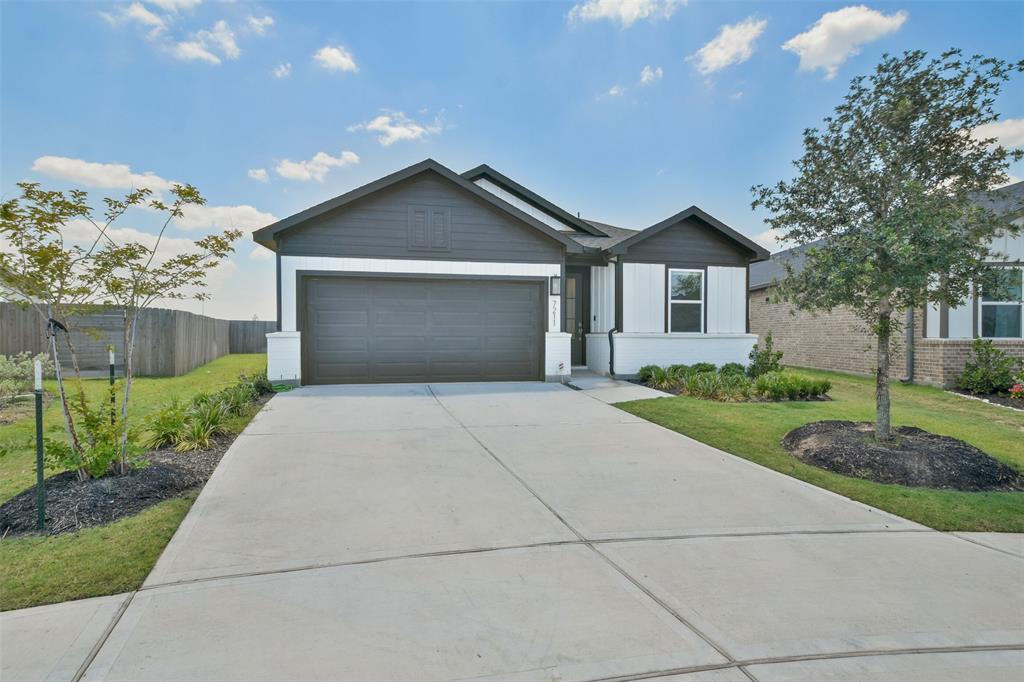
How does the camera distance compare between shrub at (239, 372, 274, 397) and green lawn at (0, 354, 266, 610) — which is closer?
green lawn at (0, 354, 266, 610)

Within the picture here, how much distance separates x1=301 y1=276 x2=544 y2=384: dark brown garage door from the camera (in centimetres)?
1101

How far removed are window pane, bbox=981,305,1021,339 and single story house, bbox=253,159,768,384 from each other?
16.9 ft

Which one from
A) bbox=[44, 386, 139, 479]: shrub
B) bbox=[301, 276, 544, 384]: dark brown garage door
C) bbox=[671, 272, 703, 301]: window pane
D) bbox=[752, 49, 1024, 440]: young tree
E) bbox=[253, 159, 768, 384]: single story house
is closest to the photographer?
bbox=[44, 386, 139, 479]: shrub

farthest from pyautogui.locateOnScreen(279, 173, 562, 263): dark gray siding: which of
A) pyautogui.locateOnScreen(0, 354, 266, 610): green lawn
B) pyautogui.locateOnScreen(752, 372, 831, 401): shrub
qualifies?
pyautogui.locateOnScreen(0, 354, 266, 610): green lawn

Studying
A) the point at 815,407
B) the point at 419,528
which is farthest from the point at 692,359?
the point at 419,528

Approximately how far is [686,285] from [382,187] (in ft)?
24.8

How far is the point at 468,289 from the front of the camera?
11648mm

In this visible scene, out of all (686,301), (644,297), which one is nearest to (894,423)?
(686,301)

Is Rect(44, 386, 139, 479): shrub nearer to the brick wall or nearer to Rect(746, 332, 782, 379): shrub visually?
the brick wall

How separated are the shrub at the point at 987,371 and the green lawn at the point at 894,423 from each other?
62 centimetres

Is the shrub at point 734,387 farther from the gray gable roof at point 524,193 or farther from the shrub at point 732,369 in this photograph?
the gray gable roof at point 524,193

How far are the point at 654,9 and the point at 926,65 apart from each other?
590cm

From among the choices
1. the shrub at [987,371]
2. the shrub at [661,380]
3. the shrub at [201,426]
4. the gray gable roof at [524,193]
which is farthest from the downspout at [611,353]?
A: the shrub at [201,426]

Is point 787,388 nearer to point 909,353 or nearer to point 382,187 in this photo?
point 909,353
